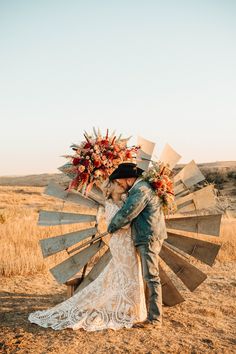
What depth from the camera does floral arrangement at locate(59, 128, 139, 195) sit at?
5.54 m

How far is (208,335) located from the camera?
5.07 meters

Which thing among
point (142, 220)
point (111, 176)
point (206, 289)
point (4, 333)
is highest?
point (111, 176)

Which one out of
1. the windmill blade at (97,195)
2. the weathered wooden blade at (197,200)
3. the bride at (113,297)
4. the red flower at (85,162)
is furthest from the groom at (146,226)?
the weathered wooden blade at (197,200)

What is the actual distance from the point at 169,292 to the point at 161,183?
1.85 meters

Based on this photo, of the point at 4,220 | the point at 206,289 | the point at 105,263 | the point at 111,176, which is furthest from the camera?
the point at 4,220

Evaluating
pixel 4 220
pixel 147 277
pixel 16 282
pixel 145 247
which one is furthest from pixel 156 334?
pixel 4 220

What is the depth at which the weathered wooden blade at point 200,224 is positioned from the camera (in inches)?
237

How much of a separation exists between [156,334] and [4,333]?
1.70 meters

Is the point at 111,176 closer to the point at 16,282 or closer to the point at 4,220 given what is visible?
the point at 16,282

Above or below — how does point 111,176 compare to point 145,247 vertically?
above

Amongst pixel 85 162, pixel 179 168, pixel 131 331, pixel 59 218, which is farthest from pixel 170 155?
pixel 179 168

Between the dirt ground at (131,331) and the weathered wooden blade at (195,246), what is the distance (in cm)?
74

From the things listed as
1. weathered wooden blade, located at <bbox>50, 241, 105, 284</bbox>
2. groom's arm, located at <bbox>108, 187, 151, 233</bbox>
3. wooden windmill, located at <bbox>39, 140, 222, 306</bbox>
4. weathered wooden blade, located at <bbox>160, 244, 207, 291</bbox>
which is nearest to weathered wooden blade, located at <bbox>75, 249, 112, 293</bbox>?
wooden windmill, located at <bbox>39, 140, 222, 306</bbox>

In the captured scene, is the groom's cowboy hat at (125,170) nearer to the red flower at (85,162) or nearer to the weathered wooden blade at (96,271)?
the red flower at (85,162)
